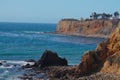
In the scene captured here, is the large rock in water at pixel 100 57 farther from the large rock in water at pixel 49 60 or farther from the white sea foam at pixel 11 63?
the white sea foam at pixel 11 63

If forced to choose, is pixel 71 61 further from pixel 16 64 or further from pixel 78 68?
pixel 78 68

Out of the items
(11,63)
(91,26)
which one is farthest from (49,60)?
(91,26)

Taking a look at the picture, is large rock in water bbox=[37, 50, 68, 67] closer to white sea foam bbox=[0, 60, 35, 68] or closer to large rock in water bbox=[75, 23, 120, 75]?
white sea foam bbox=[0, 60, 35, 68]

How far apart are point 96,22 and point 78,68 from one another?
105312 mm

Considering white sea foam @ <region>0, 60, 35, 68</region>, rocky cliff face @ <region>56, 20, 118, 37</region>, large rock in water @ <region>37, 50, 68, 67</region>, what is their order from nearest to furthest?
large rock in water @ <region>37, 50, 68, 67</region> → white sea foam @ <region>0, 60, 35, 68</region> → rocky cliff face @ <region>56, 20, 118, 37</region>

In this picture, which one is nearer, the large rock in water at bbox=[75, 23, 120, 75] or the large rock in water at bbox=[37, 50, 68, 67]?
the large rock in water at bbox=[75, 23, 120, 75]

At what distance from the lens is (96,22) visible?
496ft

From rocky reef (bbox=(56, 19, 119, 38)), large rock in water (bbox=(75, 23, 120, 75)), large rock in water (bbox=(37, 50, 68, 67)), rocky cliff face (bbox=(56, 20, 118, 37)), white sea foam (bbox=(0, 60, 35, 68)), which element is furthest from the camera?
rocky cliff face (bbox=(56, 20, 118, 37))

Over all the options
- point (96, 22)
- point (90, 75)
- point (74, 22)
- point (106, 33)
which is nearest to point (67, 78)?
point (90, 75)

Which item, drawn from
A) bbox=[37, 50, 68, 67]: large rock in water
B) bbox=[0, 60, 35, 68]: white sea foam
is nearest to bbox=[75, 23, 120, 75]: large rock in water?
bbox=[37, 50, 68, 67]: large rock in water

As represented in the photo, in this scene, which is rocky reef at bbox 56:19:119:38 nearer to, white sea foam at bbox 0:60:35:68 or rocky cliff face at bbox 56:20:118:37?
rocky cliff face at bbox 56:20:118:37

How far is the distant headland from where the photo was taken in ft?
472

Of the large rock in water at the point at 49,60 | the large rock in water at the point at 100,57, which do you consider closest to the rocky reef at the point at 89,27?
the large rock in water at the point at 49,60

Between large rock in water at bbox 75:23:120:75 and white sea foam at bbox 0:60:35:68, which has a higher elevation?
large rock in water at bbox 75:23:120:75
